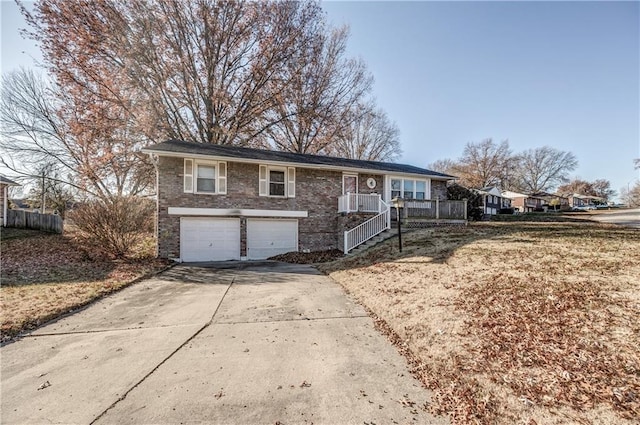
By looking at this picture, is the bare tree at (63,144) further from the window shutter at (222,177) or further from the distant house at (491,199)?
the distant house at (491,199)

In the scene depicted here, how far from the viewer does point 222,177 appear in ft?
42.9

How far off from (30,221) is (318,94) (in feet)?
71.4

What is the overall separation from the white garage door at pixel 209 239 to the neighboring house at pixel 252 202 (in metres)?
0.04

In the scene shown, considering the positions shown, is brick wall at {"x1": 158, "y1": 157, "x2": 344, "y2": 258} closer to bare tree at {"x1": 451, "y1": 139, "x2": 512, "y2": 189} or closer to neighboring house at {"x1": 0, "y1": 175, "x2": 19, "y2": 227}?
neighboring house at {"x1": 0, "y1": 175, "x2": 19, "y2": 227}

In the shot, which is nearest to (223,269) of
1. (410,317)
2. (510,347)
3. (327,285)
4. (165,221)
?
(165,221)

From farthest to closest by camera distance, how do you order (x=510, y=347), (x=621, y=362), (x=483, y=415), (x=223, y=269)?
1. (x=223, y=269)
2. (x=510, y=347)
3. (x=621, y=362)
4. (x=483, y=415)

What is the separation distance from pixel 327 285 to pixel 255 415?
17.4ft

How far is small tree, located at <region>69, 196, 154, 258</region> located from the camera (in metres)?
10.3

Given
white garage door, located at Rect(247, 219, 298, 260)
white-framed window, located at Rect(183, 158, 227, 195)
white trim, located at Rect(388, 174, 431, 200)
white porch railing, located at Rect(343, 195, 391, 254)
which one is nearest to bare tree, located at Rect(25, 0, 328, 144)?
white-framed window, located at Rect(183, 158, 227, 195)

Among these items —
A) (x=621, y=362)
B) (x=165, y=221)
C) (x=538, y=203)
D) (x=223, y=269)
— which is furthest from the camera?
(x=538, y=203)

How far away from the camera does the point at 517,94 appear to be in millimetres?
13492

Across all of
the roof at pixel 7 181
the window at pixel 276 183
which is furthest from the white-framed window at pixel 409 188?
the roof at pixel 7 181

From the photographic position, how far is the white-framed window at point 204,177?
41.1 feet

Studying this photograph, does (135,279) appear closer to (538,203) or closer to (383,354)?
(383,354)
